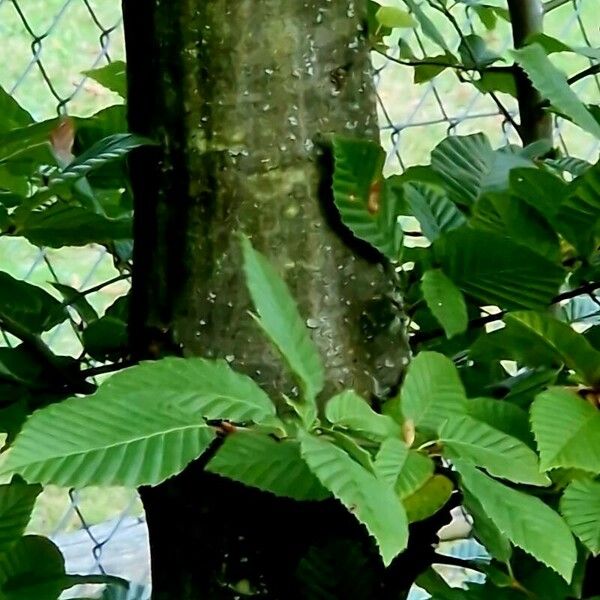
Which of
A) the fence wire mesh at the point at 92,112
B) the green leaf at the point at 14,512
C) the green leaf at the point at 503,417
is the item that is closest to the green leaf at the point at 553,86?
the green leaf at the point at 503,417

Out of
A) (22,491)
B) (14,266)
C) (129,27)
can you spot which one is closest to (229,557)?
(22,491)

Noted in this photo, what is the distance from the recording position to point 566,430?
0.96 feet

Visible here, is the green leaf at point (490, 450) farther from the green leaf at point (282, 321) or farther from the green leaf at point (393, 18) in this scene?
the green leaf at point (393, 18)

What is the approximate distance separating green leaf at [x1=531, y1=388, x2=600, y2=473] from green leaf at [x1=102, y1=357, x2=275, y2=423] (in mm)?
78

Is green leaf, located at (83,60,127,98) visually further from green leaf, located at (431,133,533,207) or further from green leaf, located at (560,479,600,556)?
green leaf, located at (560,479,600,556)

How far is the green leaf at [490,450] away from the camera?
0.90 feet

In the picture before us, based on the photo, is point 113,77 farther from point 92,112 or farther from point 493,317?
point 92,112

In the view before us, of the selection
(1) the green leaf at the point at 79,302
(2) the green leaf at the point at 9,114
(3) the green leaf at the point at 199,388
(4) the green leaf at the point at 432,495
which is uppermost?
(2) the green leaf at the point at 9,114

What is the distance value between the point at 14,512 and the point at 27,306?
86 mm

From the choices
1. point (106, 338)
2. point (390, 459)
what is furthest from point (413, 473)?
point (106, 338)

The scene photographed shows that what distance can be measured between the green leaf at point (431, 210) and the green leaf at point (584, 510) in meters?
0.12

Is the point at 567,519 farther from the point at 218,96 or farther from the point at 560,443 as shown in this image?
the point at 218,96

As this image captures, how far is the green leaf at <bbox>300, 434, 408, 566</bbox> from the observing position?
0.24 meters

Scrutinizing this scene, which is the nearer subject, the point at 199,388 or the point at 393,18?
the point at 199,388
